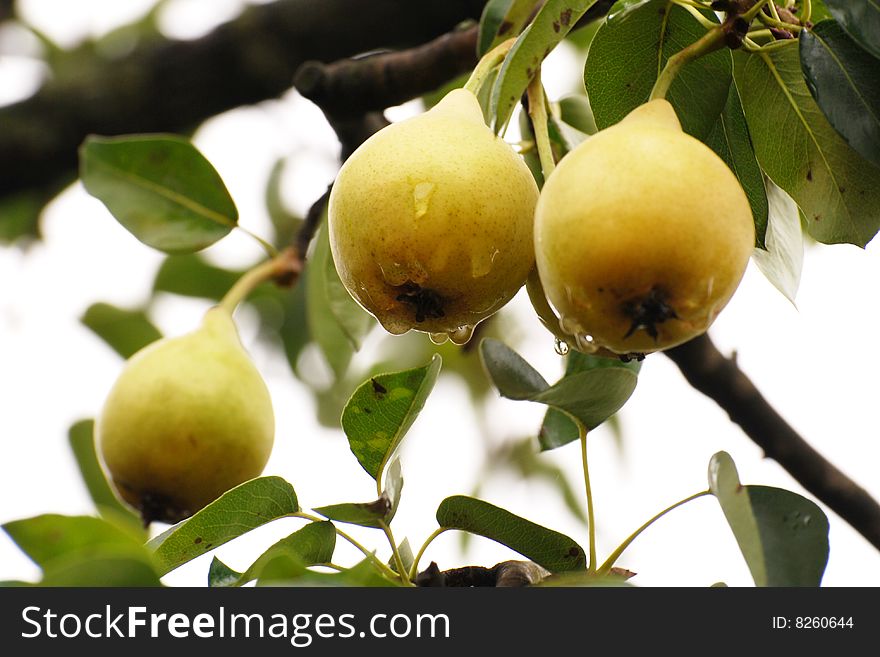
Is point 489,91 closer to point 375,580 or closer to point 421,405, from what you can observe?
point 421,405

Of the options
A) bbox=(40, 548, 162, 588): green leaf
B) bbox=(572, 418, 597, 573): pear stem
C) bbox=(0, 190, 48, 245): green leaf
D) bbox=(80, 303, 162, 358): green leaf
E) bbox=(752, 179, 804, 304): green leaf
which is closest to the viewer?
bbox=(40, 548, 162, 588): green leaf

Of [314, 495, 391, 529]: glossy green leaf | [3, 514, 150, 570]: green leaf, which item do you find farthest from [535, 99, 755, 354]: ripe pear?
[3, 514, 150, 570]: green leaf

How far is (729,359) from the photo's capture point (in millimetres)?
1247

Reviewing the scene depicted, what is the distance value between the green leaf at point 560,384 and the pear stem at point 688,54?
Answer: 19cm

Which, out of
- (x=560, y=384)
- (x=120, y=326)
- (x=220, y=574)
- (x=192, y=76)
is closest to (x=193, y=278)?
(x=120, y=326)

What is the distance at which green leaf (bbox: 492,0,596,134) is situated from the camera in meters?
0.69

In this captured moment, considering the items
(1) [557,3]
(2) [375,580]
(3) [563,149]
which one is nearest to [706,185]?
(1) [557,3]

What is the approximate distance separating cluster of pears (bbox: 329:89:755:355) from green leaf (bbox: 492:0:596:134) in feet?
0.09

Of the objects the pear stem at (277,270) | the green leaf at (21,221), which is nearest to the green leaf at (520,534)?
the pear stem at (277,270)

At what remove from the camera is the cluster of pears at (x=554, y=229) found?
59 cm

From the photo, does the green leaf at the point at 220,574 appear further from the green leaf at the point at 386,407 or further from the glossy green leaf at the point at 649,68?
the glossy green leaf at the point at 649,68

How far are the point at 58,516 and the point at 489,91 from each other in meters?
0.46

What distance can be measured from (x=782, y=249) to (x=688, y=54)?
23 centimetres

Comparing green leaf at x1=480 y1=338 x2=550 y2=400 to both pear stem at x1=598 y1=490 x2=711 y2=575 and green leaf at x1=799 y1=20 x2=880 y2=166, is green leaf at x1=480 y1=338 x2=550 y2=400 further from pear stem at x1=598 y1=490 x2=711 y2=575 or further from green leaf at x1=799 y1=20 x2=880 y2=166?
green leaf at x1=799 y1=20 x2=880 y2=166
